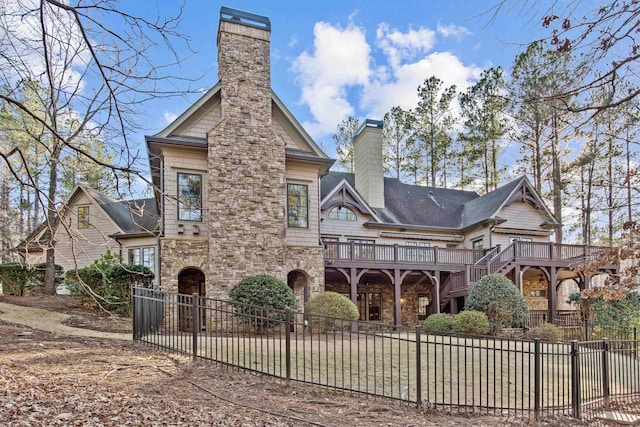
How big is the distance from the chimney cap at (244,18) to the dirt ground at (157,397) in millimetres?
11918

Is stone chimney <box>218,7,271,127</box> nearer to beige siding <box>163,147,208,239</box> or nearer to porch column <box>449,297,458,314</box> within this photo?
beige siding <box>163,147,208,239</box>

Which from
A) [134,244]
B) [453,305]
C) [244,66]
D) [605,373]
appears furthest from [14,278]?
[605,373]

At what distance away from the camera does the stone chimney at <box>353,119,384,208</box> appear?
74.5 ft

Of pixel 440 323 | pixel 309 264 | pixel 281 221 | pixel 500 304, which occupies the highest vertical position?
pixel 281 221

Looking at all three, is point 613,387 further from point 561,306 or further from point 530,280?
point 561,306

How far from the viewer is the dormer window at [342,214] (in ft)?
67.3

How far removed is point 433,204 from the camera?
2473 cm

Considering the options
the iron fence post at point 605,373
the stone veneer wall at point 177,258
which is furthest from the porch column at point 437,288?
the iron fence post at point 605,373

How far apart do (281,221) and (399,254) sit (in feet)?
21.3

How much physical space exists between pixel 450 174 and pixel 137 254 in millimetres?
23232

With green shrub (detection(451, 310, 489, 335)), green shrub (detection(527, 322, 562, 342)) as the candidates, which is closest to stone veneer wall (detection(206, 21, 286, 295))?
green shrub (detection(451, 310, 489, 335))

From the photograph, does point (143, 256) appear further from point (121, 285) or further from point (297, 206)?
point (297, 206)

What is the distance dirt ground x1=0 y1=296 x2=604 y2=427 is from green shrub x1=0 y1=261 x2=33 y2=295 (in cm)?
982

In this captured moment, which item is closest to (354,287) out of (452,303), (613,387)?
(452,303)
